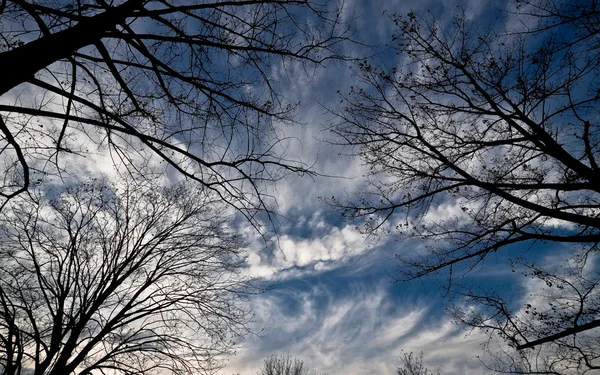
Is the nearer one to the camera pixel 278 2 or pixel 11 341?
pixel 278 2

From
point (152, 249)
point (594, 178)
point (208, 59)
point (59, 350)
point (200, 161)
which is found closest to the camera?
point (200, 161)

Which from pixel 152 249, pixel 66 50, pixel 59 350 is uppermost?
pixel 152 249

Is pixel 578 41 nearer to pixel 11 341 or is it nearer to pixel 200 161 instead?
pixel 200 161

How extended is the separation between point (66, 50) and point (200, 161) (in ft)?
4.97

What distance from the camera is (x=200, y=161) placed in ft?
10.2

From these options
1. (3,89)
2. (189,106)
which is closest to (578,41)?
(189,106)

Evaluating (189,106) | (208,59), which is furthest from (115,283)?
(208,59)

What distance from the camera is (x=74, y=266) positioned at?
776 centimetres

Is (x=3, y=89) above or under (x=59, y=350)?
above

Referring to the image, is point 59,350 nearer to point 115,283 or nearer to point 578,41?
point 115,283

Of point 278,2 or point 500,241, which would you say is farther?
point 500,241

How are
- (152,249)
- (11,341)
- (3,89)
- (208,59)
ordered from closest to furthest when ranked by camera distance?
(3,89) < (208,59) < (11,341) < (152,249)

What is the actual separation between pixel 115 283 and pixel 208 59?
7234 millimetres

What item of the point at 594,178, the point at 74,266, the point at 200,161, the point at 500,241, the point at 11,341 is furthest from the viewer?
the point at 74,266
